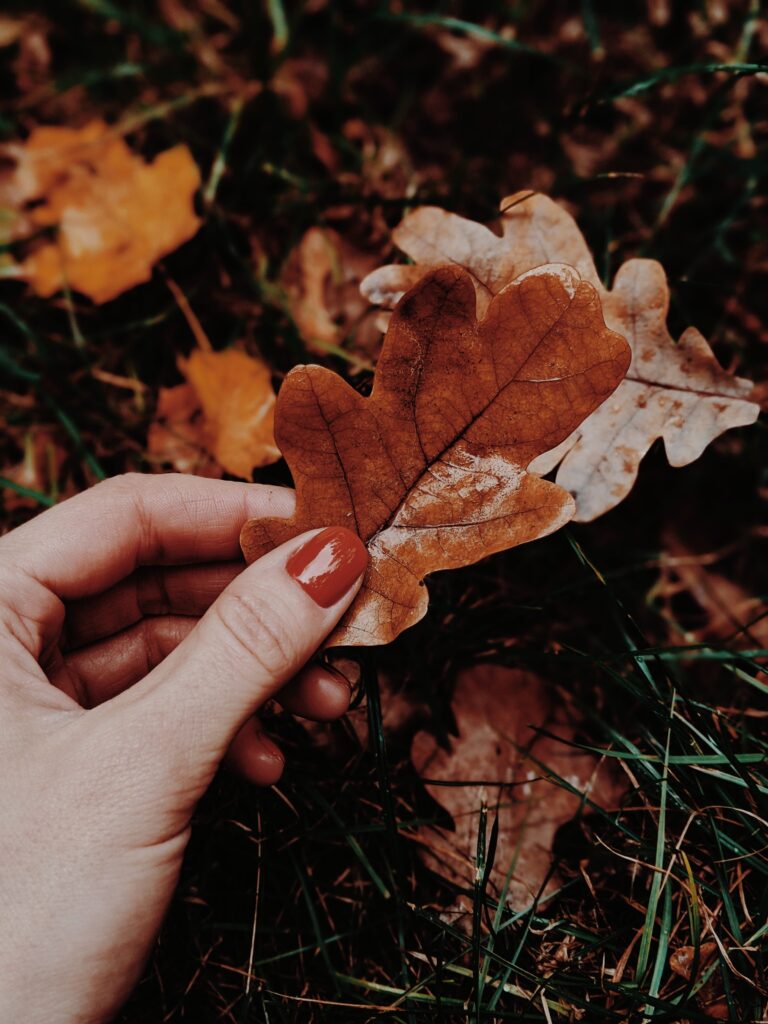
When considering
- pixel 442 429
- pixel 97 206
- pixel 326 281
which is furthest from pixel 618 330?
pixel 97 206

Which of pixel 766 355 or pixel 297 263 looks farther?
pixel 297 263

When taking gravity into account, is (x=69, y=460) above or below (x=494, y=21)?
below

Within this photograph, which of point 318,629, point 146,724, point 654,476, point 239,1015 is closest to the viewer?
point 146,724

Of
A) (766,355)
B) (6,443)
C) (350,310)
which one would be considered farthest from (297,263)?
(766,355)

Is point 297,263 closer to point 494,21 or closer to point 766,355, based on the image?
point 494,21

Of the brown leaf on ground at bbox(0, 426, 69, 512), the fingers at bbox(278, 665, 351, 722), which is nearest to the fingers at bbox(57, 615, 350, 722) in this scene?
the fingers at bbox(278, 665, 351, 722)

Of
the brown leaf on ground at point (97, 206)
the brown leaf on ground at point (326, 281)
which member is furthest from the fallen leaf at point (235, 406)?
the brown leaf on ground at point (97, 206)

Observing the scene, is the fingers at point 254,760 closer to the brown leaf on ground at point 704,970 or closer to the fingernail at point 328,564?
the fingernail at point 328,564
